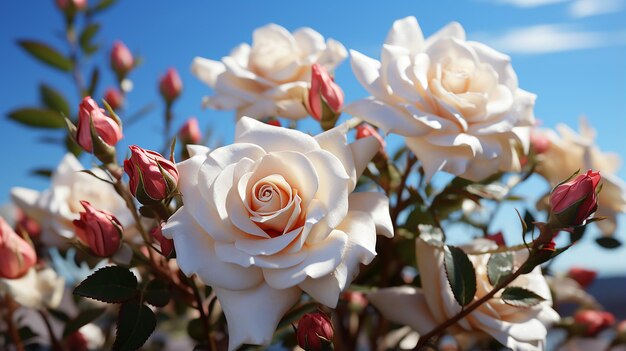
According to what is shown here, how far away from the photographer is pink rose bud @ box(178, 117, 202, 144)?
885mm

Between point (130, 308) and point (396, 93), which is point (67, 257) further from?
point (396, 93)

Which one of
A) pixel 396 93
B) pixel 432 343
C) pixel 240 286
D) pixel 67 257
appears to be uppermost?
pixel 396 93

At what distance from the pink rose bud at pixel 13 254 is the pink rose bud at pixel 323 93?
337 millimetres

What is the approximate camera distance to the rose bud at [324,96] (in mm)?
604

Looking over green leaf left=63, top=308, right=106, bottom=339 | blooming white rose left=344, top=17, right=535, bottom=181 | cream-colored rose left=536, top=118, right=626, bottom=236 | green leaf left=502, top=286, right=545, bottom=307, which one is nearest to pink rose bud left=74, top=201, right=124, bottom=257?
green leaf left=63, top=308, right=106, bottom=339

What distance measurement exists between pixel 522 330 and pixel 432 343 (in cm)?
8

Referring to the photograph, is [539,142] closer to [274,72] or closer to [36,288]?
[274,72]

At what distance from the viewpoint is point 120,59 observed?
1.13m

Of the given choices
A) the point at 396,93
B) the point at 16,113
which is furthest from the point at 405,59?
the point at 16,113

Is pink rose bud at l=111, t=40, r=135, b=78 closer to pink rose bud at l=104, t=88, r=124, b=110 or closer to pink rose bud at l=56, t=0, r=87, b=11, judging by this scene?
pink rose bud at l=104, t=88, r=124, b=110

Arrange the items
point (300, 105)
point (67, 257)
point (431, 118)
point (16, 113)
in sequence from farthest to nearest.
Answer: point (16, 113), point (67, 257), point (300, 105), point (431, 118)

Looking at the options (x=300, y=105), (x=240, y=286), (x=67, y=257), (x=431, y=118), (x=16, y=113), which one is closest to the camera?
(x=240, y=286)

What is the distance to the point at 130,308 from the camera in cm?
54

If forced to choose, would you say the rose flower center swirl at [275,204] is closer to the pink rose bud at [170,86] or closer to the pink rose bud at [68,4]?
the pink rose bud at [170,86]
